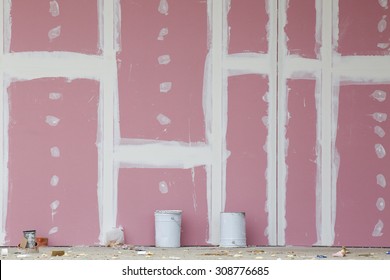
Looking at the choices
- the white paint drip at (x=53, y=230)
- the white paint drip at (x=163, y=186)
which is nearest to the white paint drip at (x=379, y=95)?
the white paint drip at (x=163, y=186)

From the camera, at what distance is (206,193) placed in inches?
227

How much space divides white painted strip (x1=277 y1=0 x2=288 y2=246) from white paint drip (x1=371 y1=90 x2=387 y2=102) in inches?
22.7

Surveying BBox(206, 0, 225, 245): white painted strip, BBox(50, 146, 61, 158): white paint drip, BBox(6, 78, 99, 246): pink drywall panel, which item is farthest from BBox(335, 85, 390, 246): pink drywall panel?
BBox(50, 146, 61, 158): white paint drip

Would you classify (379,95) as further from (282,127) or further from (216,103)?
(216,103)

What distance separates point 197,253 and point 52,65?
1543 mm

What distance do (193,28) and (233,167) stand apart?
0.94 metres

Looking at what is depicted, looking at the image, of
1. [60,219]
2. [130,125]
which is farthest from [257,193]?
[60,219]

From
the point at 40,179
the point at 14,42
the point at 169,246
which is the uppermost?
the point at 14,42

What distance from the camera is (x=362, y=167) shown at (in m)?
5.77

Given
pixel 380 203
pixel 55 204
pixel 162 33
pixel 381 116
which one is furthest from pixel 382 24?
pixel 55 204

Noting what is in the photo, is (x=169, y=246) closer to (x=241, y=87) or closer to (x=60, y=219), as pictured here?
(x=60, y=219)

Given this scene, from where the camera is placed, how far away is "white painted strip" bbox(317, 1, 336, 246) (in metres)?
5.76

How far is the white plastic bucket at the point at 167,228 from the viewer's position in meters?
5.61

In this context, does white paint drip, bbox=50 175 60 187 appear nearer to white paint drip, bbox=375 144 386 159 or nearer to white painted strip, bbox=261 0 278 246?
white painted strip, bbox=261 0 278 246
